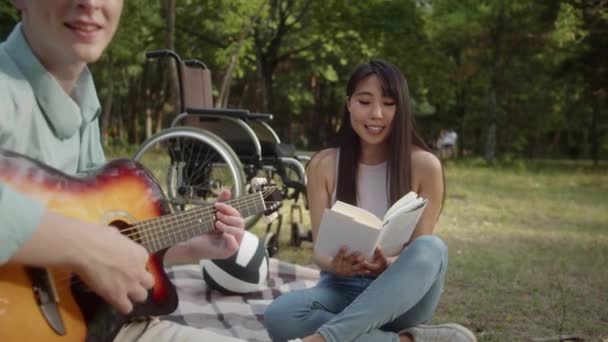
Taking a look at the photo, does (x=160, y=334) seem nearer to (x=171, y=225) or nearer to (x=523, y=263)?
(x=171, y=225)

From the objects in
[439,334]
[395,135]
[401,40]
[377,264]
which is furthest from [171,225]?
[401,40]

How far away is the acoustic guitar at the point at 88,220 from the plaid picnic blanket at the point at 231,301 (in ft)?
4.56

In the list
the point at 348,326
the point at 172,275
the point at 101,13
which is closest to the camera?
the point at 101,13

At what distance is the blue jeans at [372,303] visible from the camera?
8.70 feet

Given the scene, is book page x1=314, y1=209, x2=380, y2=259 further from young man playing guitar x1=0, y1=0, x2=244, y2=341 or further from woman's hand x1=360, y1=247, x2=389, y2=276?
young man playing guitar x1=0, y1=0, x2=244, y2=341

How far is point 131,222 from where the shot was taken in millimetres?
1802

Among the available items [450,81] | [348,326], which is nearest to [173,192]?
[348,326]

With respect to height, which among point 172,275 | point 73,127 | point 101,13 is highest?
point 101,13

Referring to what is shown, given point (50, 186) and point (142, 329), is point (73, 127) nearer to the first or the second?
point (50, 186)

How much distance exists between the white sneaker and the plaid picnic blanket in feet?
2.36

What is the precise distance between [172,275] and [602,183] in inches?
455

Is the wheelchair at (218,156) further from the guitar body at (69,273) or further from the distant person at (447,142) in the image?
the distant person at (447,142)

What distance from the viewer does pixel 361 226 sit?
8.16 ft

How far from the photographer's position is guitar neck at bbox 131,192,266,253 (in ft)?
5.81
